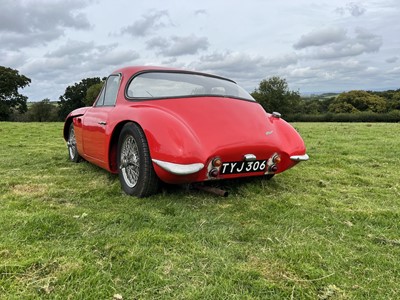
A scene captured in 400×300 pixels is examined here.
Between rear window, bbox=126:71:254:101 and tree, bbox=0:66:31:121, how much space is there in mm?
45538

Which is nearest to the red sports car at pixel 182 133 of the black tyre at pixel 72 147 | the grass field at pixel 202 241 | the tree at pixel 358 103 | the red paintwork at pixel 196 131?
the red paintwork at pixel 196 131

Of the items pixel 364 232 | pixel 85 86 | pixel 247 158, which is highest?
pixel 85 86

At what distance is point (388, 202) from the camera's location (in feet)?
12.2

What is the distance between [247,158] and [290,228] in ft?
2.86

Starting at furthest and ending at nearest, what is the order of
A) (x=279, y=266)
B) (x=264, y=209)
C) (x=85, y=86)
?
(x=85, y=86) → (x=264, y=209) → (x=279, y=266)

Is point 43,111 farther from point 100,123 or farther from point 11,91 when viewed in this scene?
point 100,123

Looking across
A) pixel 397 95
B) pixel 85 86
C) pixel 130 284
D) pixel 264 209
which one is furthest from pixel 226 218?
pixel 397 95

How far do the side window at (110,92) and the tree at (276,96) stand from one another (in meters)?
58.9

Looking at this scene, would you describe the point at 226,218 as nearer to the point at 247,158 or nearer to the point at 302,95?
the point at 247,158

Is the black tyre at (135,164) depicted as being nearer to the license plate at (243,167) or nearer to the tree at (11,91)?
the license plate at (243,167)

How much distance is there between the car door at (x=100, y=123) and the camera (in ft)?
14.6

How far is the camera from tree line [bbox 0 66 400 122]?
1484 inches

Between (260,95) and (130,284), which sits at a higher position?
(260,95)

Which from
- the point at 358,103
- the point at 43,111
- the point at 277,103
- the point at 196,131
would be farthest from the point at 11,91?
the point at 358,103
